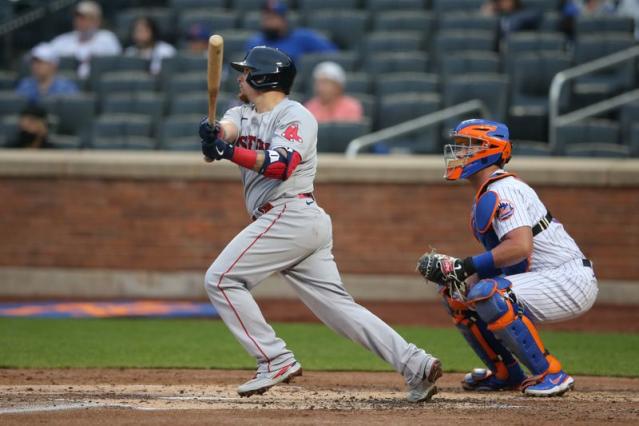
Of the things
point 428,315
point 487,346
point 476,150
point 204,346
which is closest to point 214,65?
point 476,150

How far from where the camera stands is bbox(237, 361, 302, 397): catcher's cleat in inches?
229

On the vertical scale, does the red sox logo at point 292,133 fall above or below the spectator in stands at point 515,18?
below

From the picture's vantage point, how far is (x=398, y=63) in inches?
515

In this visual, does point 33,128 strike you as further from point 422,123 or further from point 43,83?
point 422,123

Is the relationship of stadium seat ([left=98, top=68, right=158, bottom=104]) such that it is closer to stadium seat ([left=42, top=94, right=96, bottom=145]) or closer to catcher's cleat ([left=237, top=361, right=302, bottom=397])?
stadium seat ([left=42, top=94, right=96, bottom=145])

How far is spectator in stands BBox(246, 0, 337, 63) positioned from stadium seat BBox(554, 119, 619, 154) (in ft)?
9.71

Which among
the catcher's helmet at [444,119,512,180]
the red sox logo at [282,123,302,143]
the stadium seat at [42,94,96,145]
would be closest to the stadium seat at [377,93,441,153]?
the stadium seat at [42,94,96,145]

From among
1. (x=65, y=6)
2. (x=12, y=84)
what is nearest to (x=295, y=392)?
(x=12, y=84)

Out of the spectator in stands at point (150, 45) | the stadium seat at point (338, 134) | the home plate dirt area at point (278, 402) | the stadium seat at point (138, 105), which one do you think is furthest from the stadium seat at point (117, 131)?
the home plate dirt area at point (278, 402)

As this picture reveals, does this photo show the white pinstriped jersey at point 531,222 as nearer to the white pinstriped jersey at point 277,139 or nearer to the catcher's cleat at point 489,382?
the catcher's cleat at point 489,382

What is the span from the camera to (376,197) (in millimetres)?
11219

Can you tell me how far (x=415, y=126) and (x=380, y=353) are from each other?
630cm

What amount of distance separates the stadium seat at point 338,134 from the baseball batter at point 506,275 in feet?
18.2

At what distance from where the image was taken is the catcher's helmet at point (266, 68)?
5.95 meters
